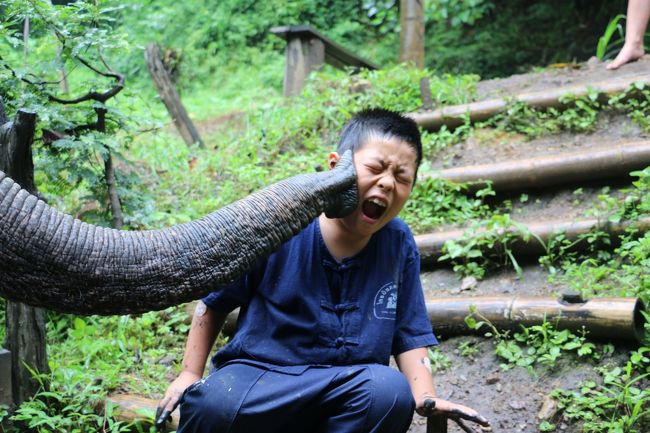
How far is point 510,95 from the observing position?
20.4 feet

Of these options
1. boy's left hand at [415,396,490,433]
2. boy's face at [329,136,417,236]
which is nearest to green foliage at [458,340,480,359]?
boy's left hand at [415,396,490,433]

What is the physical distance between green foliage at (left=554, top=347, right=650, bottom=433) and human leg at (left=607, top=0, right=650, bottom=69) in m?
3.48

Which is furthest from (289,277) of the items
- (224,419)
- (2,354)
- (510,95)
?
(510,95)

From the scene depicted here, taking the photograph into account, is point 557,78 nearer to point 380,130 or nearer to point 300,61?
point 300,61

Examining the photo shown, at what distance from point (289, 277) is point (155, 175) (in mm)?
4076

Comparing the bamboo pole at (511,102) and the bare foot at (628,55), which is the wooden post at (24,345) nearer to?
the bamboo pole at (511,102)

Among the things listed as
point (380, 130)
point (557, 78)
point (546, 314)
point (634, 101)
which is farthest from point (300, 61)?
point (380, 130)

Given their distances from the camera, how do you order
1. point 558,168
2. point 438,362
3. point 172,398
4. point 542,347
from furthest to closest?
1. point 558,168
2. point 438,362
3. point 542,347
4. point 172,398

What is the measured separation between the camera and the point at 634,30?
245 inches

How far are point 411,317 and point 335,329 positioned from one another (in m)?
0.36

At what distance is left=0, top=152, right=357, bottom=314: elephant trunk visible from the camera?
77.9 inches

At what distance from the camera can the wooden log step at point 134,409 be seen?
3.40 meters

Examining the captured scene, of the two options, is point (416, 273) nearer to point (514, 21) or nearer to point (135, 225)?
point (135, 225)

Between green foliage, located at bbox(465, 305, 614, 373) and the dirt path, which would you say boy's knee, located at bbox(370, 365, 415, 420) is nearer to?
green foliage, located at bbox(465, 305, 614, 373)
